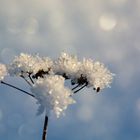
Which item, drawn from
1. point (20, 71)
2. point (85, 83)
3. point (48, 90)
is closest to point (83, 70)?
point (85, 83)

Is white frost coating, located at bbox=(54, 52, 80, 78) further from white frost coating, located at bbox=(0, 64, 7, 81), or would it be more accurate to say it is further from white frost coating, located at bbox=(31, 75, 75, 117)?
white frost coating, located at bbox=(31, 75, 75, 117)

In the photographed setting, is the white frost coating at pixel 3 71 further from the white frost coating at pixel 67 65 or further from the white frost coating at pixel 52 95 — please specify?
the white frost coating at pixel 52 95

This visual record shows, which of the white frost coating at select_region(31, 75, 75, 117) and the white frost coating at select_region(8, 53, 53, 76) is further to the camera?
the white frost coating at select_region(8, 53, 53, 76)

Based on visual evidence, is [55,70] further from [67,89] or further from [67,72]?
[67,89]

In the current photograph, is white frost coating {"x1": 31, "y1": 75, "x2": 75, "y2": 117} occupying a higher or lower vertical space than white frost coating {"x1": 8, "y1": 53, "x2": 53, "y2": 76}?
lower

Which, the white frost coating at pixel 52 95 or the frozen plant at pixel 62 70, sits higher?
the frozen plant at pixel 62 70
